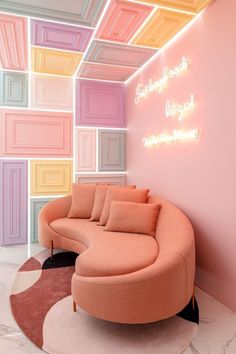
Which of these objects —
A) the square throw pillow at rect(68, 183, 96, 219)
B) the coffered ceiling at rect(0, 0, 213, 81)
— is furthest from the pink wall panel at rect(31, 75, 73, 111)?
the square throw pillow at rect(68, 183, 96, 219)

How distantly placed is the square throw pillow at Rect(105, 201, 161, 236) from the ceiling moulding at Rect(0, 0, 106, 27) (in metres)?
2.02

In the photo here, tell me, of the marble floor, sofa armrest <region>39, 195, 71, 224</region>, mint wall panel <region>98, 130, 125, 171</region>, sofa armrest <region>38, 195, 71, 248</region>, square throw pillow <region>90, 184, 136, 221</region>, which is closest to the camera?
the marble floor

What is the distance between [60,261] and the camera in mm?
3461

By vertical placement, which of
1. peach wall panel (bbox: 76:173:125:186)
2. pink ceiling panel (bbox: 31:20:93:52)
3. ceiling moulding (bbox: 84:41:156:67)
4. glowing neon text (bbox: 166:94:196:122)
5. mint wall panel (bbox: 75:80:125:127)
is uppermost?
pink ceiling panel (bbox: 31:20:93:52)

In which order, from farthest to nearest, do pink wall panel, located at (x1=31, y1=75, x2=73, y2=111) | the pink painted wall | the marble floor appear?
pink wall panel, located at (x1=31, y1=75, x2=73, y2=111)
the pink painted wall
the marble floor

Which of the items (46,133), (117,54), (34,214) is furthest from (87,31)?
(34,214)

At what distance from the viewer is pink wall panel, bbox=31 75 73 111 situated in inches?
166

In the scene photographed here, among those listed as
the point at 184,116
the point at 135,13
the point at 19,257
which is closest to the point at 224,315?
the point at 184,116

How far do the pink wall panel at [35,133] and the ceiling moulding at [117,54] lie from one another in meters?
1.15

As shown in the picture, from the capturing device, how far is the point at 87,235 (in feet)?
9.71

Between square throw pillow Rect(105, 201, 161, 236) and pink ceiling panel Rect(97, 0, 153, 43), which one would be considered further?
square throw pillow Rect(105, 201, 161, 236)

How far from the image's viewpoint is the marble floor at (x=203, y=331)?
70.5 inches

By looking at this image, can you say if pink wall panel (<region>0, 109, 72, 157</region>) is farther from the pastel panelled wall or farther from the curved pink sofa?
the curved pink sofa

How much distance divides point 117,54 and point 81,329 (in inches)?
125
